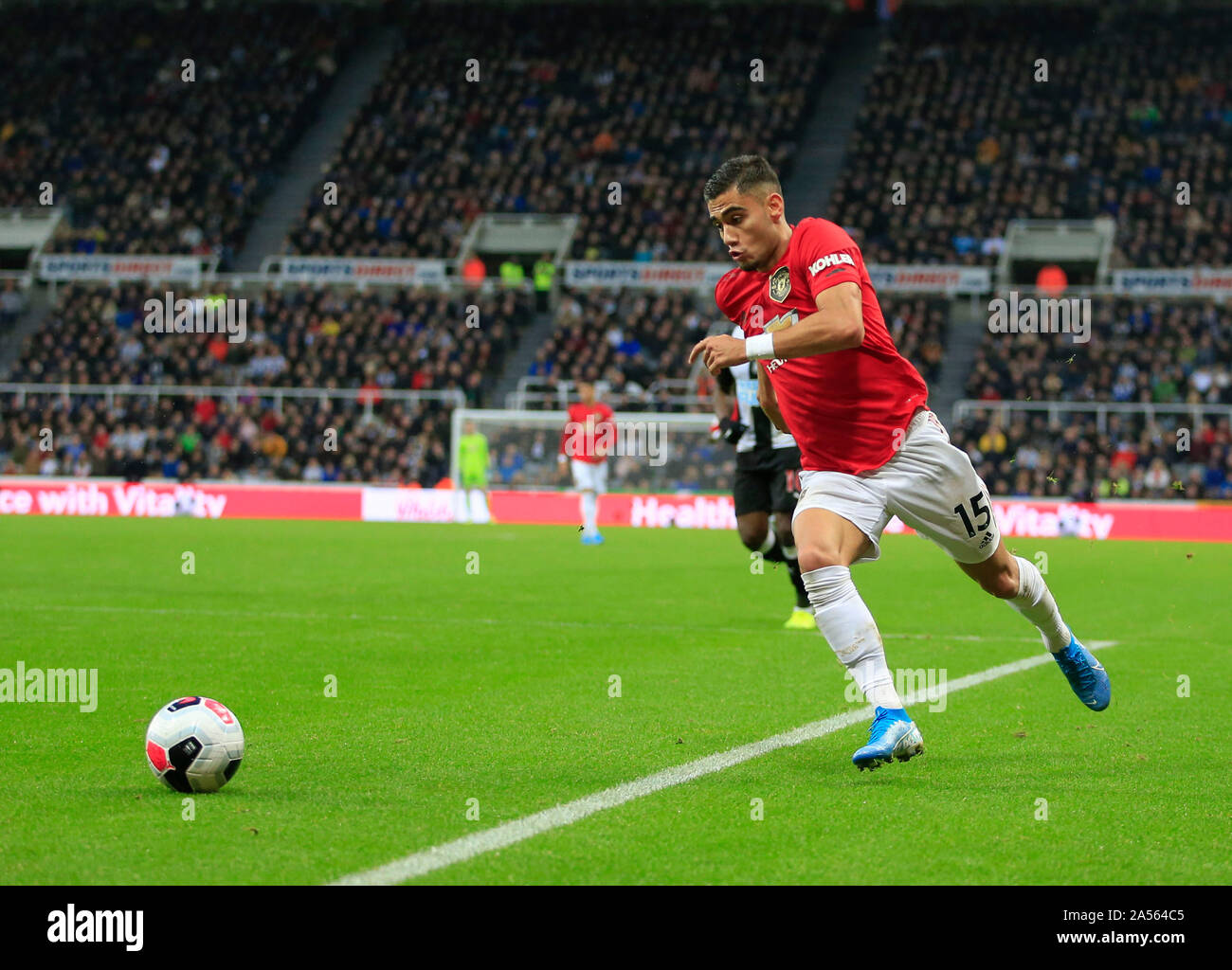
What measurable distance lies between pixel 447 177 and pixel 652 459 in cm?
1484

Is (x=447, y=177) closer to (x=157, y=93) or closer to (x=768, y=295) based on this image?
(x=157, y=93)

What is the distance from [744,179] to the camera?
19.6 feet

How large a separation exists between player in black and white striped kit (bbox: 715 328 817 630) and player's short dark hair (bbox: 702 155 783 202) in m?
4.91

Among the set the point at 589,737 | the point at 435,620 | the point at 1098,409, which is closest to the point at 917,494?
the point at 589,737

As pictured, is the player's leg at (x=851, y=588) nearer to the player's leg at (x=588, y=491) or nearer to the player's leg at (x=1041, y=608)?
the player's leg at (x=1041, y=608)

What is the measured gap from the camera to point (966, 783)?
5.63 meters

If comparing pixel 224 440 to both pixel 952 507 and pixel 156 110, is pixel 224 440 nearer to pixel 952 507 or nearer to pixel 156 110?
pixel 156 110

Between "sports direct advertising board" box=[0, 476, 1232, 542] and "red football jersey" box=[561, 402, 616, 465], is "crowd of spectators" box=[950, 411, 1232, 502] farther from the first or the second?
"red football jersey" box=[561, 402, 616, 465]

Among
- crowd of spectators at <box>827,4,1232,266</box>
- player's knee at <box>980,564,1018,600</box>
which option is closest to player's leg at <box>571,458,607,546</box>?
player's knee at <box>980,564,1018,600</box>

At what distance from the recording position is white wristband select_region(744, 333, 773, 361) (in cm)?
559

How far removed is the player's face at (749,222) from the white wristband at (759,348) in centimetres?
50

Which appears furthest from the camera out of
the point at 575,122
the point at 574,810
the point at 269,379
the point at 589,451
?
the point at 575,122

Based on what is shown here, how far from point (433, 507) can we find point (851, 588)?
22039 mm
